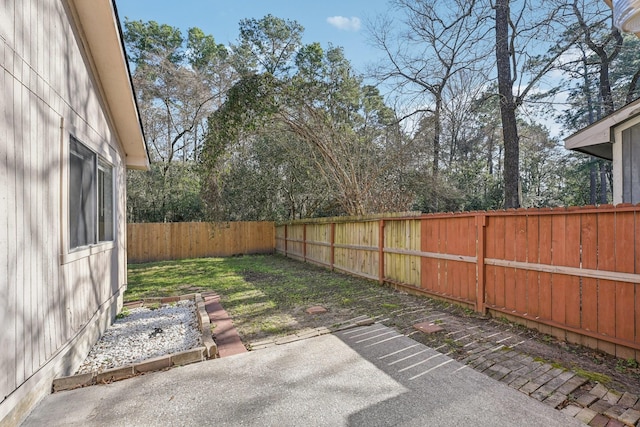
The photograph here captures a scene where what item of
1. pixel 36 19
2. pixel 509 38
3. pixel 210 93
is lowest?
pixel 36 19

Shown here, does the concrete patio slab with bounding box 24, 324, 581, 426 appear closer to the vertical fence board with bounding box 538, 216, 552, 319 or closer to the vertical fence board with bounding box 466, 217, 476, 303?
the vertical fence board with bounding box 538, 216, 552, 319

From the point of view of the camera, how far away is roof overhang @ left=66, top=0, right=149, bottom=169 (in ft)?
10.6

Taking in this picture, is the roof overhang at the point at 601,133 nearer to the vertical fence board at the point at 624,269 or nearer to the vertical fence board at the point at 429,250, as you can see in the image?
the vertical fence board at the point at 624,269

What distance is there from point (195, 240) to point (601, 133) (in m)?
12.6

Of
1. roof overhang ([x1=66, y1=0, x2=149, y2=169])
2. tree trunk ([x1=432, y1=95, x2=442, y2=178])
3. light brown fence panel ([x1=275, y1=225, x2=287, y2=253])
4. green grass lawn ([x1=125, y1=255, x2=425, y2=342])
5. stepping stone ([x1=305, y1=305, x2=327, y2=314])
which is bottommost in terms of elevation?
green grass lawn ([x1=125, y1=255, x2=425, y2=342])

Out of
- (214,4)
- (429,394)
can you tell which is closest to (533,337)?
(429,394)

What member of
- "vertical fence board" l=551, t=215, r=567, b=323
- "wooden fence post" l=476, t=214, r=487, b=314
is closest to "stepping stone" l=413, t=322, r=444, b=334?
"wooden fence post" l=476, t=214, r=487, b=314

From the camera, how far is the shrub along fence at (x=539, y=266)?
115 inches

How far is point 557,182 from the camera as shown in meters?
21.0

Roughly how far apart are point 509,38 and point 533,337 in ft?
29.6

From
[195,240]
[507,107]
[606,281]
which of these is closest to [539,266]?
[606,281]

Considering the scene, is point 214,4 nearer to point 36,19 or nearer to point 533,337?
point 36,19

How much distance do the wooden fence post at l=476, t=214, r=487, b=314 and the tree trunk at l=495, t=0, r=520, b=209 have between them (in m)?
4.81

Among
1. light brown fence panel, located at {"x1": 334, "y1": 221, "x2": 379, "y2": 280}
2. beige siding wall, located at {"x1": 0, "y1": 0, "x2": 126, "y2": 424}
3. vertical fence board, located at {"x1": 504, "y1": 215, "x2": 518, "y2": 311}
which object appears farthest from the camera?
light brown fence panel, located at {"x1": 334, "y1": 221, "x2": 379, "y2": 280}
